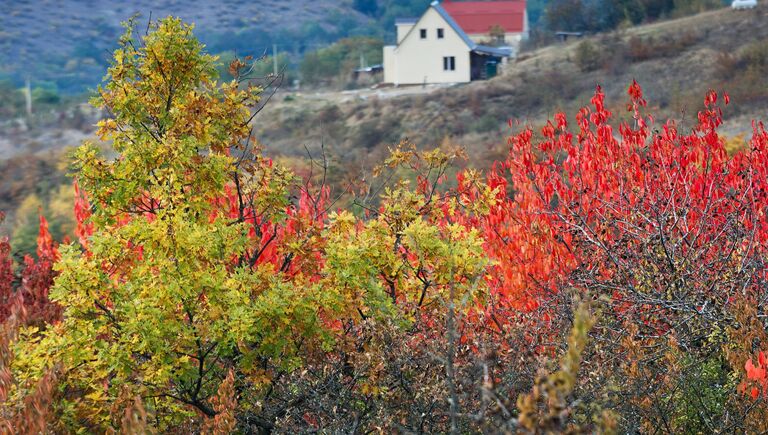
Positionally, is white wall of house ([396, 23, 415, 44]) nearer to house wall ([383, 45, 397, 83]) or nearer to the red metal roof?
house wall ([383, 45, 397, 83])

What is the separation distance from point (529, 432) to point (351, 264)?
3806mm

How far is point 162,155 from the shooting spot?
7848 mm

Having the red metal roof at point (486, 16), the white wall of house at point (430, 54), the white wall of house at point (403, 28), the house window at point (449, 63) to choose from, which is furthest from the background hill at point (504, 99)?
the red metal roof at point (486, 16)

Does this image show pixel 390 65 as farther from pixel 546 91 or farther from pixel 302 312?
pixel 302 312

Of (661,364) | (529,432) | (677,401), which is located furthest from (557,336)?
(529,432)

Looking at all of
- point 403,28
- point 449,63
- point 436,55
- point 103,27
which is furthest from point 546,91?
point 103,27

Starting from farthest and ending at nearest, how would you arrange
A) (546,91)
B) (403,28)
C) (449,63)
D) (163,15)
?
(163,15) → (403,28) → (449,63) → (546,91)

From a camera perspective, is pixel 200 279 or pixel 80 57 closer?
pixel 200 279

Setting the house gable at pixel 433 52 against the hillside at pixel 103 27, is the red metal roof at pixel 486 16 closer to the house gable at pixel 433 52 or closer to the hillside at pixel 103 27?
the house gable at pixel 433 52

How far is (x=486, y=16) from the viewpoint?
74.5m

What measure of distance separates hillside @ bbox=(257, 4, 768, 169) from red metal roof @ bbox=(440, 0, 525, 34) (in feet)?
40.1

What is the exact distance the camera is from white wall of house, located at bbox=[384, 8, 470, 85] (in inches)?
2410

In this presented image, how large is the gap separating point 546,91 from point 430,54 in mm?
10962

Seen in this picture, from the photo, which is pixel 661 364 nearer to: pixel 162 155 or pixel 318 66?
pixel 162 155
